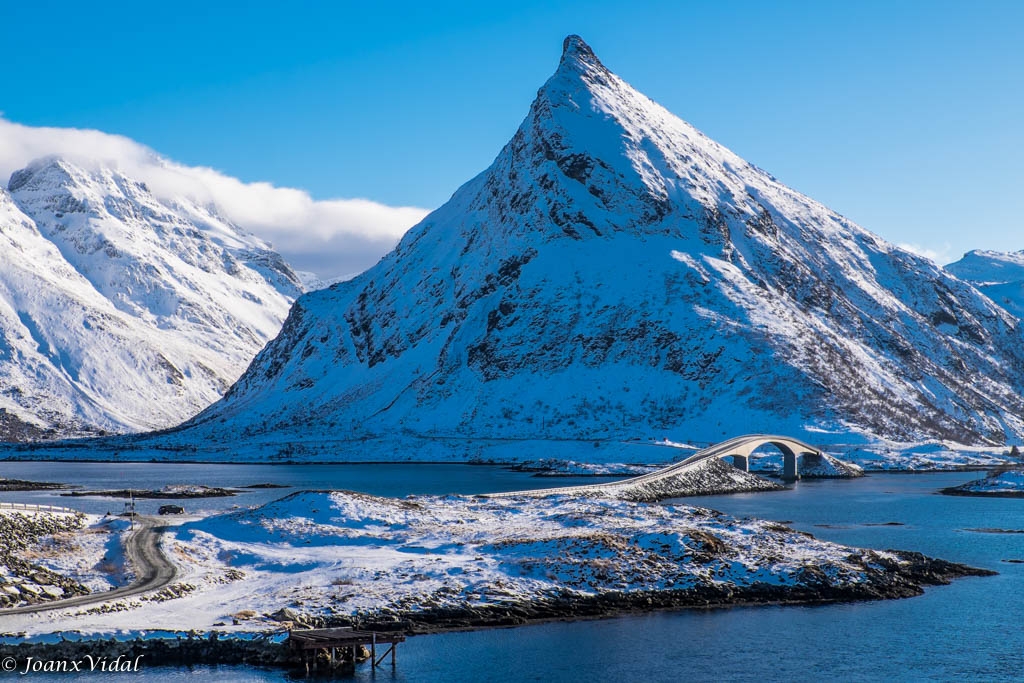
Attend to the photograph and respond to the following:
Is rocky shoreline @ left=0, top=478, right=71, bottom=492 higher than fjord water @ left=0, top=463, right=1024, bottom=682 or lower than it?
higher

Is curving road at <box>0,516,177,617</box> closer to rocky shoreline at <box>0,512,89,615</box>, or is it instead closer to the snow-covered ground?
rocky shoreline at <box>0,512,89,615</box>

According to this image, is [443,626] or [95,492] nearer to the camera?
[443,626]

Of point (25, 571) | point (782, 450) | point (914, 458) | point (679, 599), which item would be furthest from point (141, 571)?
point (914, 458)

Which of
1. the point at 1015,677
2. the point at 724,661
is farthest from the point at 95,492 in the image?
the point at 1015,677

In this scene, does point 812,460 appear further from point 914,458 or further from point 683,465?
point 683,465

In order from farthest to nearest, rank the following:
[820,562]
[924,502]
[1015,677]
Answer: [924,502], [820,562], [1015,677]

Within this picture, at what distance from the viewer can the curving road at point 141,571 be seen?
5856cm

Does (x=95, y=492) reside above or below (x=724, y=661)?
above

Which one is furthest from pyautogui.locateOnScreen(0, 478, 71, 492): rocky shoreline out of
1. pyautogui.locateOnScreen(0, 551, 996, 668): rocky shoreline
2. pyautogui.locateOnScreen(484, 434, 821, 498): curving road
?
pyautogui.locateOnScreen(0, 551, 996, 668): rocky shoreline

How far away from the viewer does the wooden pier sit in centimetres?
5225

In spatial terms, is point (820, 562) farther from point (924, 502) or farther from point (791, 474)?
point (791, 474)

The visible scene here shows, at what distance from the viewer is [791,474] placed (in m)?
169

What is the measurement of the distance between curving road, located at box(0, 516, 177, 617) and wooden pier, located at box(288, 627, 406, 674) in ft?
38.9

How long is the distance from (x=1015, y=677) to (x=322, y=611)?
104 ft
